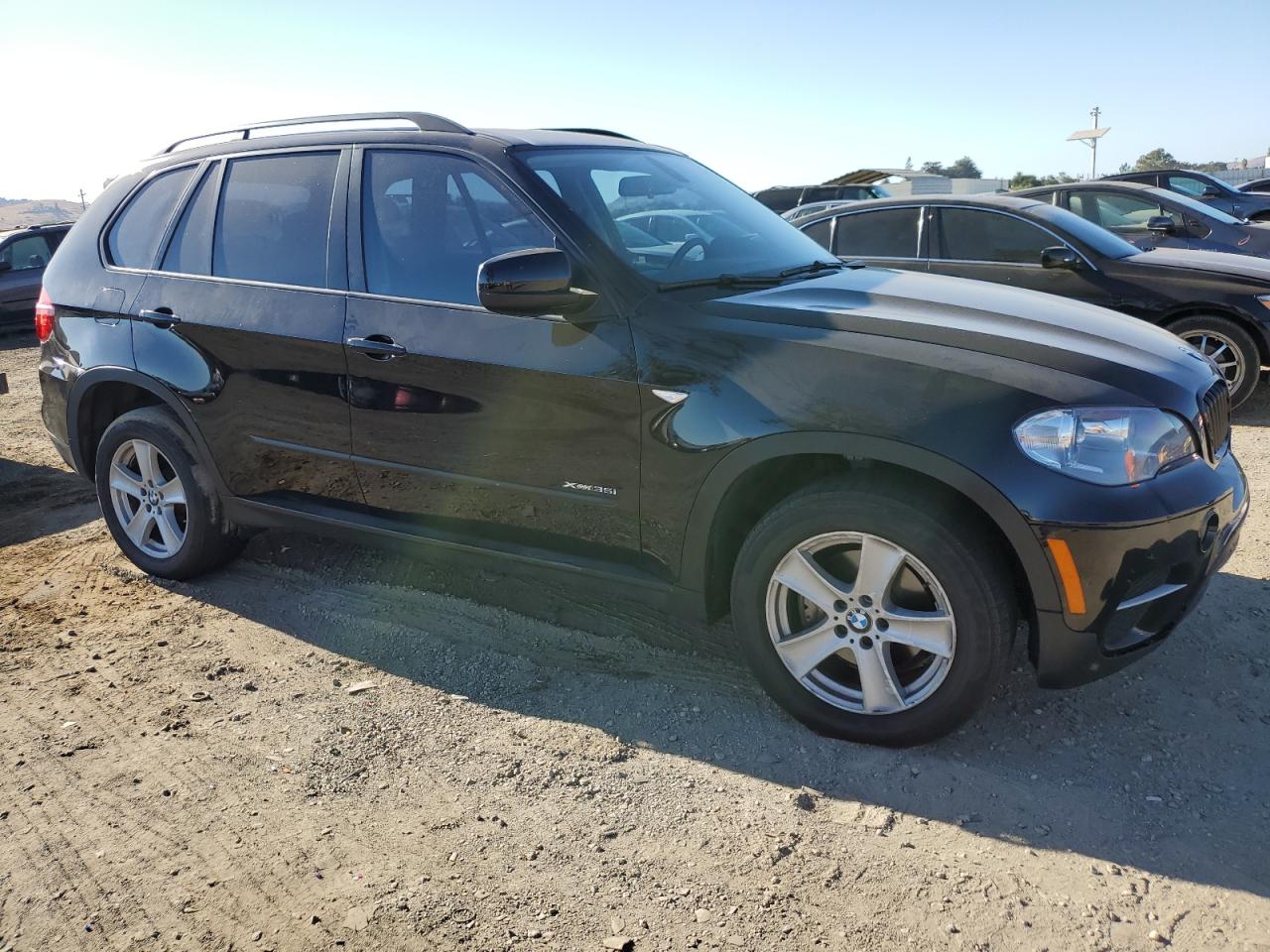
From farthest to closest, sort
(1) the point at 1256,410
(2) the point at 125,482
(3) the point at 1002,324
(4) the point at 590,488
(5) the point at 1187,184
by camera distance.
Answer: (5) the point at 1187,184 → (1) the point at 1256,410 → (2) the point at 125,482 → (4) the point at 590,488 → (3) the point at 1002,324

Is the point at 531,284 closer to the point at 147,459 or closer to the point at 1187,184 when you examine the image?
the point at 147,459

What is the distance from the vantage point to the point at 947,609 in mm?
2906

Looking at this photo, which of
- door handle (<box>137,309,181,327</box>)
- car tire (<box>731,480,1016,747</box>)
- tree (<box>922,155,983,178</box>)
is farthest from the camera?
tree (<box>922,155,983,178</box>)

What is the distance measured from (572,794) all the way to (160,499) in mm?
2664

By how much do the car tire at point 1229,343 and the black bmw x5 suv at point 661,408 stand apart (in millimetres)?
4023

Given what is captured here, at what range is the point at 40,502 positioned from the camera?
6340 mm

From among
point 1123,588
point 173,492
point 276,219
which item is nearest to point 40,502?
point 173,492

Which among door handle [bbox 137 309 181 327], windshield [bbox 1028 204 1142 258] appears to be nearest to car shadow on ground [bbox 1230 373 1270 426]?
windshield [bbox 1028 204 1142 258]

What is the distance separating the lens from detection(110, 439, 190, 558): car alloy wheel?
4582mm

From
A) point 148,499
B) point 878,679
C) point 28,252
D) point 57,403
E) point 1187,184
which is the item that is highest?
point 1187,184

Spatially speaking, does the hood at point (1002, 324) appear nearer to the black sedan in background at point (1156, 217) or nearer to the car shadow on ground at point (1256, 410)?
the car shadow on ground at point (1256, 410)

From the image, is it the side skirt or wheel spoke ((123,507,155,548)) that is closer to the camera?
the side skirt

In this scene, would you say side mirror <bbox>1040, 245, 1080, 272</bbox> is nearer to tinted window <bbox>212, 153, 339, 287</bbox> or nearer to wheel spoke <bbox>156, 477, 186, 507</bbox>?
tinted window <bbox>212, 153, 339, 287</bbox>

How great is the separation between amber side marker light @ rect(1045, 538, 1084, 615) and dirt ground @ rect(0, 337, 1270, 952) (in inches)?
22.5
